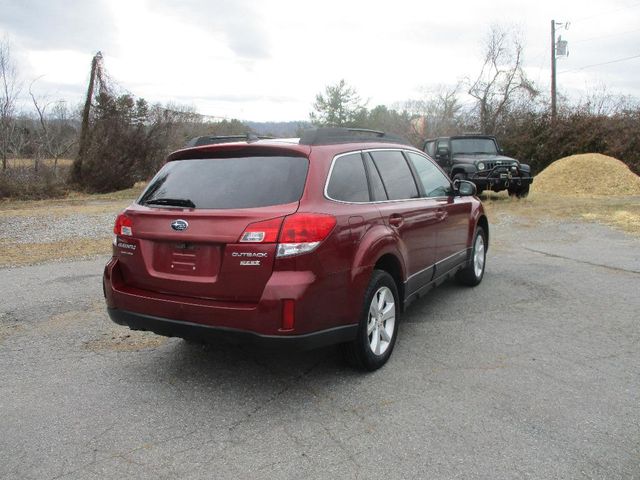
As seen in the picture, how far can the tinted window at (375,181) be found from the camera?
424cm

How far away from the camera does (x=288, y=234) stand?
326cm

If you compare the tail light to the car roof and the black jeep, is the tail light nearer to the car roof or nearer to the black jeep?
the car roof

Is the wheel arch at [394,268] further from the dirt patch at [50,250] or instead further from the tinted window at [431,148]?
the tinted window at [431,148]

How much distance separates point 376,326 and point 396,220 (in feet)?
2.82

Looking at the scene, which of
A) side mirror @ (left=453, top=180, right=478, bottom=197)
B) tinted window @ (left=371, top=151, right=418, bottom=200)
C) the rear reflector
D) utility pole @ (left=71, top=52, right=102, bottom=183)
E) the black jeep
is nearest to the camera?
the rear reflector

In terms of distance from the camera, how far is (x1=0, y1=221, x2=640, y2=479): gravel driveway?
2.82 m

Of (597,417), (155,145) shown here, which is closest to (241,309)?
(597,417)

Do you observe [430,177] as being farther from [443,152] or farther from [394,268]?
[443,152]

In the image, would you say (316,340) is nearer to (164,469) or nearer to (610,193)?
(164,469)

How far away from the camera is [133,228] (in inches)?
148

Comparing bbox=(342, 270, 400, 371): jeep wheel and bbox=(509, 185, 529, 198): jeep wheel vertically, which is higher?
bbox=(509, 185, 529, 198): jeep wheel

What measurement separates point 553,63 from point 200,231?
35.2 metres

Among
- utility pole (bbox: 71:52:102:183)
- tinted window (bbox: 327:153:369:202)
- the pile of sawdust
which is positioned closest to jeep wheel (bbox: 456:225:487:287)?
tinted window (bbox: 327:153:369:202)

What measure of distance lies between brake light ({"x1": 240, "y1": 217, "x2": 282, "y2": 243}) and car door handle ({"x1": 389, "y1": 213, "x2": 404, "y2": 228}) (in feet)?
3.97
